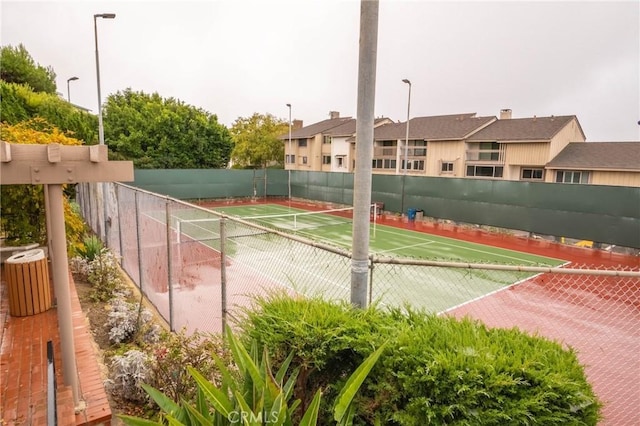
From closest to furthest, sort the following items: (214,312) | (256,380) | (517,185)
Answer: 1. (256,380)
2. (214,312)
3. (517,185)

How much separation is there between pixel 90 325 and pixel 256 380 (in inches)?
197

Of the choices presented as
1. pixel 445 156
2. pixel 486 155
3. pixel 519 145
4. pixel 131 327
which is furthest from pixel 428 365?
pixel 445 156

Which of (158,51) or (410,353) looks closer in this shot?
(410,353)

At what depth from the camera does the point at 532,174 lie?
103 ft

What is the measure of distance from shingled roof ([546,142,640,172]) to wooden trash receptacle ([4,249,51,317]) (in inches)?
1259

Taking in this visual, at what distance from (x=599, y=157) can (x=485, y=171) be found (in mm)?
7914

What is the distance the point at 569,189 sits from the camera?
56.5ft

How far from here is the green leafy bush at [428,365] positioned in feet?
7.50

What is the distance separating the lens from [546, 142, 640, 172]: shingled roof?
2685 cm

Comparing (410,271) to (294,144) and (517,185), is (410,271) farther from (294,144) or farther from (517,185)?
(294,144)

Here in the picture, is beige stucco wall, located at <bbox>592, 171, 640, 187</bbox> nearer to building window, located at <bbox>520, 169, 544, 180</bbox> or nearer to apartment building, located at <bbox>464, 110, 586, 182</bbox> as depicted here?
apartment building, located at <bbox>464, 110, 586, 182</bbox>

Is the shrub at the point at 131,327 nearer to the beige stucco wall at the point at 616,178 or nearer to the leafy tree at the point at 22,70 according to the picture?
the beige stucco wall at the point at 616,178

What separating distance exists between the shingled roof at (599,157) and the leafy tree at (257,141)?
98.6 feet

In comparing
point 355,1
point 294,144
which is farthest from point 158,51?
point 355,1
